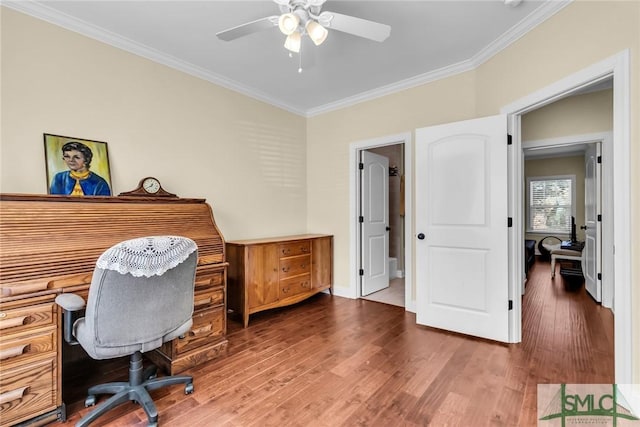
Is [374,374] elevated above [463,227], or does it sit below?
below

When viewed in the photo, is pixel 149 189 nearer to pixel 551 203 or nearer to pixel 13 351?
pixel 13 351

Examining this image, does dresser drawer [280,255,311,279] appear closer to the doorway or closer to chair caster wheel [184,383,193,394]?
the doorway

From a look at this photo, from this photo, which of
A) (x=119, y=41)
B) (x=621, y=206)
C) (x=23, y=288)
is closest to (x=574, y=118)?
(x=621, y=206)

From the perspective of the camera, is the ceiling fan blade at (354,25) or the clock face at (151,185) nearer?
the ceiling fan blade at (354,25)

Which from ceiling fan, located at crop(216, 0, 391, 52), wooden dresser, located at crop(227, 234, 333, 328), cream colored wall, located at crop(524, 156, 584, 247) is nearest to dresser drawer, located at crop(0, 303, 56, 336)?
wooden dresser, located at crop(227, 234, 333, 328)

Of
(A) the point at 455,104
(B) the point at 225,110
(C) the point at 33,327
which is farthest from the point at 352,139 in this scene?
(C) the point at 33,327

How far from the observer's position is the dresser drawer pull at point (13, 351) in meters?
1.43

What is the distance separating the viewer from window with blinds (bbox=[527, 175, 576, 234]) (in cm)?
711

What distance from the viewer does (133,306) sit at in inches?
59.6

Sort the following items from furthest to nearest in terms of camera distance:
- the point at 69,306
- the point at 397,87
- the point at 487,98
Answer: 1. the point at 397,87
2. the point at 487,98
3. the point at 69,306

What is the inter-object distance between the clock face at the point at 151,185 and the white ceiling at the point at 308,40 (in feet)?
3.83

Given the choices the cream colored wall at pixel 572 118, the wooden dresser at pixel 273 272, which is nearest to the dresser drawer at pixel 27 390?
the wooden dresser at pixel 273 272

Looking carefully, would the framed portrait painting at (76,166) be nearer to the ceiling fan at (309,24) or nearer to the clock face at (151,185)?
the clock face at (151,185)

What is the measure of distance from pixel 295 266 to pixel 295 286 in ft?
0.79
